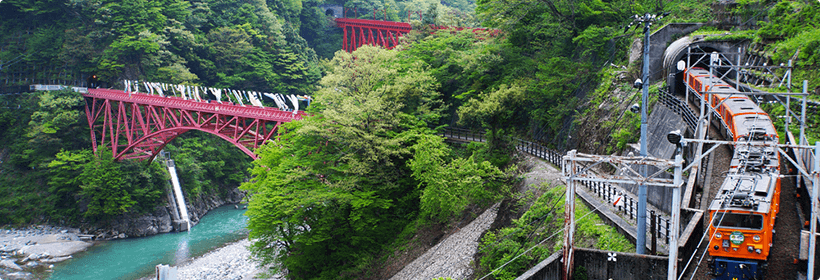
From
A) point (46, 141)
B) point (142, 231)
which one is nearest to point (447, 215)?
point (142, 231)

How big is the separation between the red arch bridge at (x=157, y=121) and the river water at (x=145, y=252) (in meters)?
6.72

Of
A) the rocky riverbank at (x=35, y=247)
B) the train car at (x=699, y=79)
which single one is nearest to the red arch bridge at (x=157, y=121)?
the rocky riverbank at (x=35, y=247)

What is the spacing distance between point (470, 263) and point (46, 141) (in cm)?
3702

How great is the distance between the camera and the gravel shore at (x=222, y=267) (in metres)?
28.3

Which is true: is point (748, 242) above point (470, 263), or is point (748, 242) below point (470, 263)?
above

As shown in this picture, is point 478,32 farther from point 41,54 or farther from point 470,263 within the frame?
point 41,54

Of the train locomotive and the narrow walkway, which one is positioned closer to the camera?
the train locomotive

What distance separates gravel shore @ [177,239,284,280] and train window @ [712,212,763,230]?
22.0 metres

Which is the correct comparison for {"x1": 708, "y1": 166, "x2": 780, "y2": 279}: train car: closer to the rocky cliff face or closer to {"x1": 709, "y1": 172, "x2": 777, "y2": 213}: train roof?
{"x1": 709, "y1": 172, "x2": 777, "y2": 213}: train roof

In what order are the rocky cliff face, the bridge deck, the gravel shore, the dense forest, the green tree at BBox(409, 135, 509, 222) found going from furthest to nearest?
the rocky cliff face
the bridge deck
the gravel shore
the dense forest
the green tree at BBox(409, 135, 509, 222)

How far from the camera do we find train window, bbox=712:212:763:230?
33.3ft

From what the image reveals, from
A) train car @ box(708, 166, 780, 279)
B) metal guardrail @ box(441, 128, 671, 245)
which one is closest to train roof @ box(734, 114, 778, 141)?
train car @ box(708, 166, 780, 279)

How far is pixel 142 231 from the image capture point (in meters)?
36.5

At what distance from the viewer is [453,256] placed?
63.0 ft
